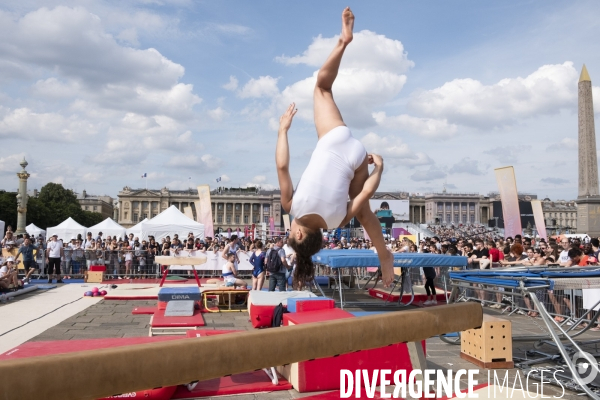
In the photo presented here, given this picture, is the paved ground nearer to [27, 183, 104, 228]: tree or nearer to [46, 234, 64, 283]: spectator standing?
[46, 234, 64, 283]: spectator standing

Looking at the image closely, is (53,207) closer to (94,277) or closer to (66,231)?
(66,231)

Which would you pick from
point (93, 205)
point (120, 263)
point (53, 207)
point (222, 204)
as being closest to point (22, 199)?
point (120, 263)

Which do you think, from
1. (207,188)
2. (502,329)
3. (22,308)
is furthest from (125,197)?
(502,329)

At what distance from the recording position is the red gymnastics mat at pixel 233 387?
6.39 m

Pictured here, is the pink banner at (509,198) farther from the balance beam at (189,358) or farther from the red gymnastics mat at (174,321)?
the balance beam at (189,358)

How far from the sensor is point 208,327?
35.5ft

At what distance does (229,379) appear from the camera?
6980mm

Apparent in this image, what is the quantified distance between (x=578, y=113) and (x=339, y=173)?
3105 cm

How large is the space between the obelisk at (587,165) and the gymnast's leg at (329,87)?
30267 mm

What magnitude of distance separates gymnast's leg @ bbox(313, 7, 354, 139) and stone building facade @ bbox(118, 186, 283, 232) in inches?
4358

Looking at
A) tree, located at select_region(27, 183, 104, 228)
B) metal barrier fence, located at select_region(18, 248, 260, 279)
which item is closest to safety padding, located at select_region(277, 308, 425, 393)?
metal barrier fence, located at select_region(18, 248, 260, 279)

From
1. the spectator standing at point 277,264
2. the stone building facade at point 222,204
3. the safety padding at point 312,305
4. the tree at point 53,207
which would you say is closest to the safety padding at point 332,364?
the safety padding at point 312,305

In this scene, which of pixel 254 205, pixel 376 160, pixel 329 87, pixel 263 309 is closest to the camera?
pixel 376 160

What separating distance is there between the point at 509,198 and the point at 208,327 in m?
13.2
